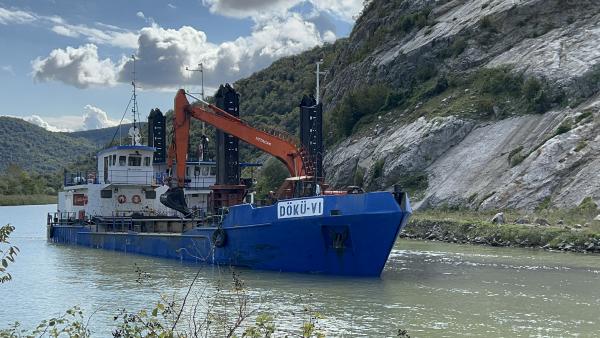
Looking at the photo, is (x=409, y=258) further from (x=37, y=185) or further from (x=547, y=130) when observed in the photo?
(x=37, y=185)

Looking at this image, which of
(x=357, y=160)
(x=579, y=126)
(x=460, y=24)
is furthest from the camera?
(x=460, y=24)

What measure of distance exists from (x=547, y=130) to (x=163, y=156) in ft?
81.2

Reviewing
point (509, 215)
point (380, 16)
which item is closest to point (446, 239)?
point (509, 215)

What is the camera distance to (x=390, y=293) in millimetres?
20453

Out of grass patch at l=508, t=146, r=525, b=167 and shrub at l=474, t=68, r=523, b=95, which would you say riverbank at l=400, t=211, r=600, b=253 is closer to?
grass patch at l=508, t=146, r=525, b=167

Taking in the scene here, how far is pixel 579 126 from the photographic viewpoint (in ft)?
145

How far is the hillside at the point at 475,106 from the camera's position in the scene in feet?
140

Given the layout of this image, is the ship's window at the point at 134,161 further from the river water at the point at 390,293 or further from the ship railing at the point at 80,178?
the river water at the point at 390,293

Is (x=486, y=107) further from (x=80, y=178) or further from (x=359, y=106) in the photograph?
(x=80, y=178)

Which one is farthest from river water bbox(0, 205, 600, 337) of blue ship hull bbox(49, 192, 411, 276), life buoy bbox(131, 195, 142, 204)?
life buoy bbox(131, 195, 142, 204)

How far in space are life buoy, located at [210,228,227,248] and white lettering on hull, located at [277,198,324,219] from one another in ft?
11.4

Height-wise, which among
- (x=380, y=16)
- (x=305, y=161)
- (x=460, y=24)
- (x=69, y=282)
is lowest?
(x=69, y=282)

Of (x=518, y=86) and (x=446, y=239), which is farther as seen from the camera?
(x=518, y=86)

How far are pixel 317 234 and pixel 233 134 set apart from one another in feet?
29.7
